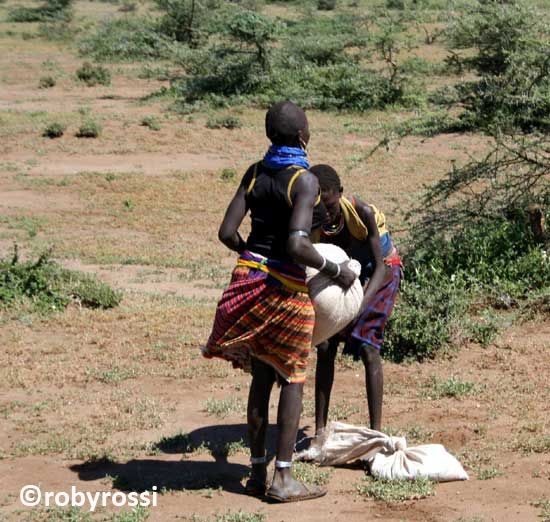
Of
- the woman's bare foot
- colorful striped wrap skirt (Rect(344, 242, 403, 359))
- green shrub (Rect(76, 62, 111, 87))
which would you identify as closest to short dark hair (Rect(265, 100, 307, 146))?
colorful striped wrap skirt (Rect(344, 242, 403, 359))

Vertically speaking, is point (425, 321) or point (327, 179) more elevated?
point (327, 179)

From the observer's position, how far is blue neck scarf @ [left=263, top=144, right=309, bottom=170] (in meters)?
3.96

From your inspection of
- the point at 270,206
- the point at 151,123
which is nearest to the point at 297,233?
the point at 270,206

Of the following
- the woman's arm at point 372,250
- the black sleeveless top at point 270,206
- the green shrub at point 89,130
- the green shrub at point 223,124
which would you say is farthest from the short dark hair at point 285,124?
the green shrub at point 223,124

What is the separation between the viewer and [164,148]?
14.8 meters

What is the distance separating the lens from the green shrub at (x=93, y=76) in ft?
67.8

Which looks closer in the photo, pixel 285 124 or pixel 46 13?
pixel 285 124

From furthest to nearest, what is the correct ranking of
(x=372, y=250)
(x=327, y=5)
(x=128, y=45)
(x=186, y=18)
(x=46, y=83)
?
(x=327, y=5), (x=128, y=45), (x=186, y=18), (x=46, y=83), (x=372, y=250)

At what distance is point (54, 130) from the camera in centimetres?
1509

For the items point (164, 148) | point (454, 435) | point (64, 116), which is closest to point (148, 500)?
point (454, 435)

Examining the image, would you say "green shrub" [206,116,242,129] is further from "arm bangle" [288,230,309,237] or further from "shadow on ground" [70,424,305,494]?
"arm bangle" [288,230,309,237]

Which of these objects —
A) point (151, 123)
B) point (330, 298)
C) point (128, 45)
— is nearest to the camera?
point (330, 298)

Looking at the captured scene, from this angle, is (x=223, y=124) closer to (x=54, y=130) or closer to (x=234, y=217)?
(x=54, y=130)

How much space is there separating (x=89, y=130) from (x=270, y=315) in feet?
38.3
